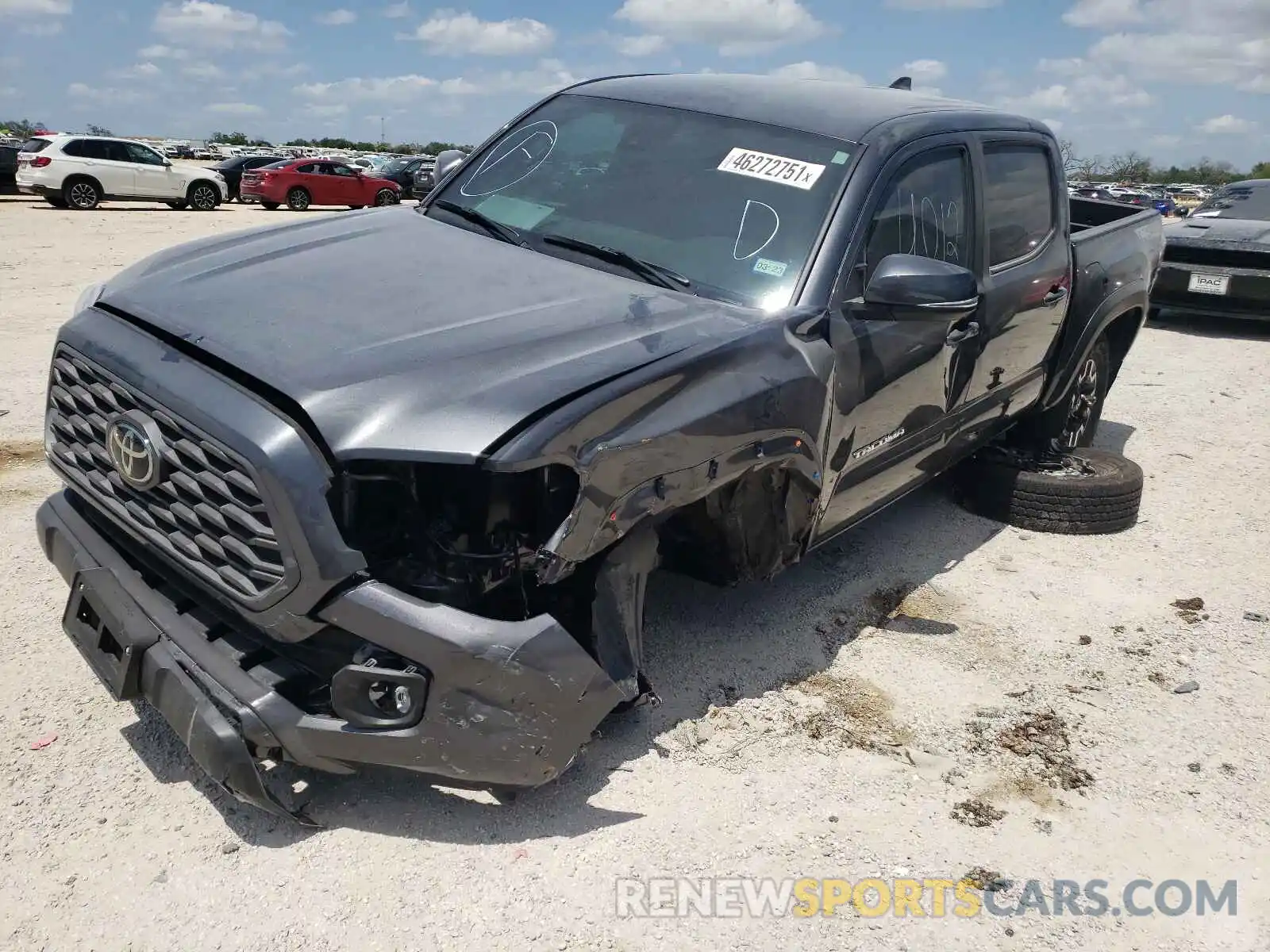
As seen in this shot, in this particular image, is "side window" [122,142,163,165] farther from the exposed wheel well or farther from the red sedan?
the exposed wheel well

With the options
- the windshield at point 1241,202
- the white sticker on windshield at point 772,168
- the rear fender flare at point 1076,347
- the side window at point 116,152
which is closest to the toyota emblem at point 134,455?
the white sticker on windshield at point 772,168

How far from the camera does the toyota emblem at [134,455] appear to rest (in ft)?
8.43

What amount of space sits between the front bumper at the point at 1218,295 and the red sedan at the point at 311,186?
66.2 feet

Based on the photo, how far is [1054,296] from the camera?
4.84 meters

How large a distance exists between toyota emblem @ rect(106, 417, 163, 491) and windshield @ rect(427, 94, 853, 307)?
4.88 ft

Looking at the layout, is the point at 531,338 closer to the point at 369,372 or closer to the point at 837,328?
the point at 369,372

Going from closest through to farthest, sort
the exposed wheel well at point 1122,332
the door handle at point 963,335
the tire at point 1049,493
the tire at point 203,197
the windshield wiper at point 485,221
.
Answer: the windshield wiper at point 485,221 → the door handle at point 963,335 → the tire at point 1049,493 → the exposed wheel well at point 1122,332 → the tire at point 203,197

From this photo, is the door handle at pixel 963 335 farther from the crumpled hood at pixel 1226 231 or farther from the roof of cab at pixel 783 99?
the crumpled hood at pixel 1226 231

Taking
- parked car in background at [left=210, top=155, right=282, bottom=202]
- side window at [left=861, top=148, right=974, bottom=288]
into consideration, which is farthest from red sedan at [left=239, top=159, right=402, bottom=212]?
side window at [left=861, top=148, right=974, bottom=288]

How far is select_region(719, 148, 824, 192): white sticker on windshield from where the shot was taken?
3.57 metres

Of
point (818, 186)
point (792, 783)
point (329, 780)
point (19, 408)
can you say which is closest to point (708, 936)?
point (792, 783)

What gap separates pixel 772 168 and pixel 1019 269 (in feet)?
4.97

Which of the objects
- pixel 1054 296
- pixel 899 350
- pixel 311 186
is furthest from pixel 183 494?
pixel 311 186

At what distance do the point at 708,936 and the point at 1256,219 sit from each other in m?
11.4
